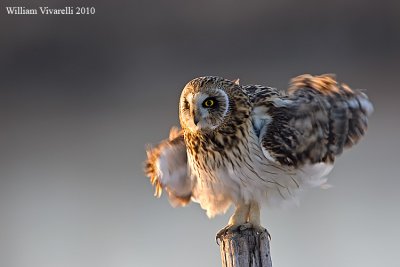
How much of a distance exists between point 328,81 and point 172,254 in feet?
7.72

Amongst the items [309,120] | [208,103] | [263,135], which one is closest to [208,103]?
[208,103]

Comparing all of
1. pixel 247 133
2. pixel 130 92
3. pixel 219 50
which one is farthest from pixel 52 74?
pixel 247 133

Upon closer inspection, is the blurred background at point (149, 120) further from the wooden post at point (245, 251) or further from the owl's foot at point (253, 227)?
the wooden post at point (245, 251)

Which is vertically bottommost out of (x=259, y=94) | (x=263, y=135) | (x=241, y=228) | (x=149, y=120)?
(x=241, y=228)

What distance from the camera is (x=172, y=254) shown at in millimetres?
6184

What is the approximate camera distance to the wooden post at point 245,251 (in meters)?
3.61

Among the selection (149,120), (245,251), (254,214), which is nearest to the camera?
(245,251)

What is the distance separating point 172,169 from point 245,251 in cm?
69

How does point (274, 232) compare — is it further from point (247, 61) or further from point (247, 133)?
point (247, 133)

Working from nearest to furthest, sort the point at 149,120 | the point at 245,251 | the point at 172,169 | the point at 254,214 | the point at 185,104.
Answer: the point at 245,251
the point at 185,104
the point at 254,214
the point at 172,169
the point at 149,120

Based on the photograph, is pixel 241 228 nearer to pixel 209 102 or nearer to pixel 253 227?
pixel 253 227

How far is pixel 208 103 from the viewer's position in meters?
3.90

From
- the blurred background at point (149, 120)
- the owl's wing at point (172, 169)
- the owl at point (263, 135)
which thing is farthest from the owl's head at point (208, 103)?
the blurred background at point (149, 120)

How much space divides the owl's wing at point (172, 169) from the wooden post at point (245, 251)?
542 mm
